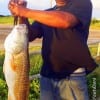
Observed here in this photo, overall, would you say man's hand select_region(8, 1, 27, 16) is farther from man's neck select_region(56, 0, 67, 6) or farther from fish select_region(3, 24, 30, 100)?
man's neck select_region(56, 0, 67, 6)

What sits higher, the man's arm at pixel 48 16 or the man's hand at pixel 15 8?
the man's hand at pixel 15 8

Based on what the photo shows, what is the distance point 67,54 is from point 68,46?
8 centimetres

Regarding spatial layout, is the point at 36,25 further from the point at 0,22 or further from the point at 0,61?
the point at 0,22

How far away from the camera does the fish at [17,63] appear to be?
3.62 metres

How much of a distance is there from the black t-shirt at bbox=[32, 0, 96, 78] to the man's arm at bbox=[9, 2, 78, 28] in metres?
0.25

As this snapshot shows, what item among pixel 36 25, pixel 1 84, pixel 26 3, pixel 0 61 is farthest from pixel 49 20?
pixel 0 61

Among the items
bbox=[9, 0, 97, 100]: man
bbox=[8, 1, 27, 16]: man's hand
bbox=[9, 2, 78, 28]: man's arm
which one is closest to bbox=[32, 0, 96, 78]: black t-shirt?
bbox=[9, 0, 97, 100]: man

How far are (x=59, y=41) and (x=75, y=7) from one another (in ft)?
1.19

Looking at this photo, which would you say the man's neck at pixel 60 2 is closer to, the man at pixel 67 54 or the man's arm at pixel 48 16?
the man at pixel 67 54

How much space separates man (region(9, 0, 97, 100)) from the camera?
4.26 meters

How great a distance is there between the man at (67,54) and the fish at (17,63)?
536 millimetres

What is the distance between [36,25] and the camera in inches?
184

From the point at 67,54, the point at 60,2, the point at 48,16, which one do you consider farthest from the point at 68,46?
the point at 48,16

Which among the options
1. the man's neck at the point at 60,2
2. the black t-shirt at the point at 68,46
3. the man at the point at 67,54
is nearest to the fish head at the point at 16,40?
the man at the point at 67,54
